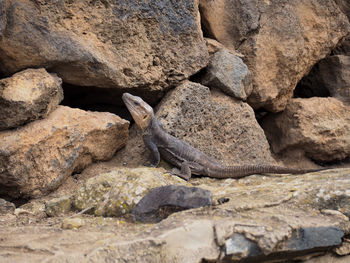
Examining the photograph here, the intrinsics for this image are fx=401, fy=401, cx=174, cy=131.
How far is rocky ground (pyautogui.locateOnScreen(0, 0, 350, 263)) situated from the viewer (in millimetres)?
3174

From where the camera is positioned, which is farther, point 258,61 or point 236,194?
point 258,61

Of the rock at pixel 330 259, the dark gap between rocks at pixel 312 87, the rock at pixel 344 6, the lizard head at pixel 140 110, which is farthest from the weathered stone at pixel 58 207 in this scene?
the rock at pixel 344 6

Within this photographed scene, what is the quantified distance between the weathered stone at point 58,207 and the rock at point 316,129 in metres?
4.41

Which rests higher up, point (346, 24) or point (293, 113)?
point (346, 24)

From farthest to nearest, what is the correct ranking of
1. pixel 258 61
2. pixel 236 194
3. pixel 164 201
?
pixel 258 61, pixel 236 194, pixel 164 201

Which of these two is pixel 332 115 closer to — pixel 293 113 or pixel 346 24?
pixel 293 113

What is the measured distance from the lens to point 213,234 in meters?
3.09

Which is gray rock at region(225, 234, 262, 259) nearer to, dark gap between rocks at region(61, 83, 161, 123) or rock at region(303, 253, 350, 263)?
rock at region(303, 253, 350, 263)

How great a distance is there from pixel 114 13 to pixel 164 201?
2.83 metres

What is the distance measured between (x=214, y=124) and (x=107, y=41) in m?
1.90

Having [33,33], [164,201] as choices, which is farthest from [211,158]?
[33,33]

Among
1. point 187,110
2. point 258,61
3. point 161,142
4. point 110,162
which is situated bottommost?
point 110,162

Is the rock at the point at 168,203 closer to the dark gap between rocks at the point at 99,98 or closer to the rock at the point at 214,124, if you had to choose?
the rock at the point at 214,124

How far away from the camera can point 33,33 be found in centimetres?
469
